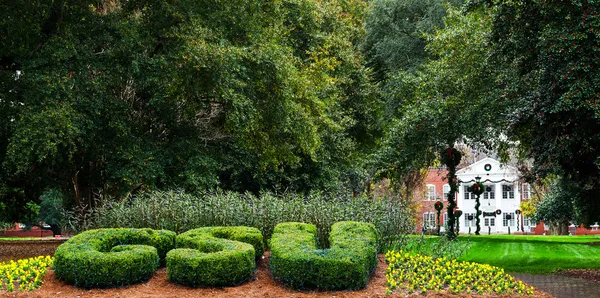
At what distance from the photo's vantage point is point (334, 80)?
23969mm

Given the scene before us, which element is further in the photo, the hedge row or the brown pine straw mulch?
the hedge row

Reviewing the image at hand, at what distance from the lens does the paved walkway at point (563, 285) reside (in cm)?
1030

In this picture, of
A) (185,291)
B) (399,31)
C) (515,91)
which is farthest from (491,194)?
(185,291)

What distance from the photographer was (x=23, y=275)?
8969 mm

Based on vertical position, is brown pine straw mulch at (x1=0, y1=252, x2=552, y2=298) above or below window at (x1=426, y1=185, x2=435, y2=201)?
below

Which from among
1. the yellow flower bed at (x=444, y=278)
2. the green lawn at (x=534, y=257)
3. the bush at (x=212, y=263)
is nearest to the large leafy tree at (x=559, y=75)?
the green lawn at (x=534, y=257)

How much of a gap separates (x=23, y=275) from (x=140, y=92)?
29.6 feet

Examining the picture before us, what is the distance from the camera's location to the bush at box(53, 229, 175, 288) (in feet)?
27.6

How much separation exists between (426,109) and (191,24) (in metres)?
7.97

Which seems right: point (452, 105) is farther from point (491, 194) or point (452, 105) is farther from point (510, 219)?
point (510, 219)

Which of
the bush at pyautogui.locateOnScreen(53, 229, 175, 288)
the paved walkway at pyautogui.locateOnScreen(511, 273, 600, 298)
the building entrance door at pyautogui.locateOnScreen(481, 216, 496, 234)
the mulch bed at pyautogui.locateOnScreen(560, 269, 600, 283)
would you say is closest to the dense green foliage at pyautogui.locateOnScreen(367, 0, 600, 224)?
the mulch bed at pyautogui.locateOnScreen(560, 269, 600, 283)

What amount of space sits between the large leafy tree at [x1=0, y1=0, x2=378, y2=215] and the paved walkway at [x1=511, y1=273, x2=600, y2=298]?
7.16 m

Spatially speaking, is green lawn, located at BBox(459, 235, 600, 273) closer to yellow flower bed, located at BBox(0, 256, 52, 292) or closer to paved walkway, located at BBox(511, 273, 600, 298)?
paved walkway, located at BBox(511, 273, 600, 298)

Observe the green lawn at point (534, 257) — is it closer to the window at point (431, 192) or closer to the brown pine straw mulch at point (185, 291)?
the brown pine straw mulch at point (185, 291)
